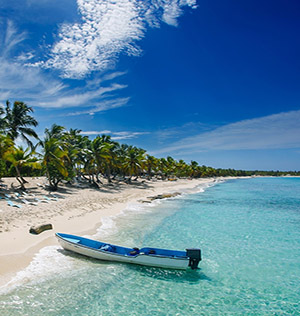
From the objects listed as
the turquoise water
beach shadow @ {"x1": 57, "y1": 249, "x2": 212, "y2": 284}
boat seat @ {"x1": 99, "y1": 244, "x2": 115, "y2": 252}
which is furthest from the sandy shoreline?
boat seat @ {"x1": 99, "y1": 244, "x2": 115, "y2": 252}

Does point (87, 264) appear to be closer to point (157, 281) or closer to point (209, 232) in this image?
point (157, 281)

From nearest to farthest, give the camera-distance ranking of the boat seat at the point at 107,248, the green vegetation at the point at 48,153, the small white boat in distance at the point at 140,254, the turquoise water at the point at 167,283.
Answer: the turquoise water at the point at 167,283, the small white boat in distance at the point at 140,254, the boat seat at the point at 107,248, the green vegetation at the point at 48,153

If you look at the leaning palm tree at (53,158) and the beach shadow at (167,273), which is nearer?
the beach shadow at (167,273)

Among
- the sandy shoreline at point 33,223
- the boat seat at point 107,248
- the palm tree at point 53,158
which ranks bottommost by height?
the sandy shoreline at point 33,223

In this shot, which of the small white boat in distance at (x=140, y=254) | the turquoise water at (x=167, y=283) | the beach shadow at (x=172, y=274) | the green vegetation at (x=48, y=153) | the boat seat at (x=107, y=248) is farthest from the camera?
the green vegetation at (x=48, y=153)

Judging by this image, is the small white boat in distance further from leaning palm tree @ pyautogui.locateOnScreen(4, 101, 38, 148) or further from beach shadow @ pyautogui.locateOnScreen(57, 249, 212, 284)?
leaning palm tree @ pyautogui.locateOnScreen(4, 101, 38, 148)

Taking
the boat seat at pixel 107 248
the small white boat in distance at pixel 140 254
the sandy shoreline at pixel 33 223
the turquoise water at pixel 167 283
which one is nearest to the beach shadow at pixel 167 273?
the turquoise water at pixel 167 283

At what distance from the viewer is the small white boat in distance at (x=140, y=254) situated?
920 centimetres

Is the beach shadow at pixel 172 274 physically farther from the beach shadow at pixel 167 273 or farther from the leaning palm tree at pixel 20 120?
the leaning palm tree at pixel 20 120

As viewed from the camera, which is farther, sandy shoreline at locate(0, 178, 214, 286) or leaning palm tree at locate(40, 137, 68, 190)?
leaning palm tree at locate(40, 137, 68, 190)

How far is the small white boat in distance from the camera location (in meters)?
9.20

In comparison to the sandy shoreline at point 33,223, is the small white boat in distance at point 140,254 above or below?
above

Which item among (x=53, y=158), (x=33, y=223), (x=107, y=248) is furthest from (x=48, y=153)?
(x=107, y=248)

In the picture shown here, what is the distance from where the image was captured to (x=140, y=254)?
938 cm
